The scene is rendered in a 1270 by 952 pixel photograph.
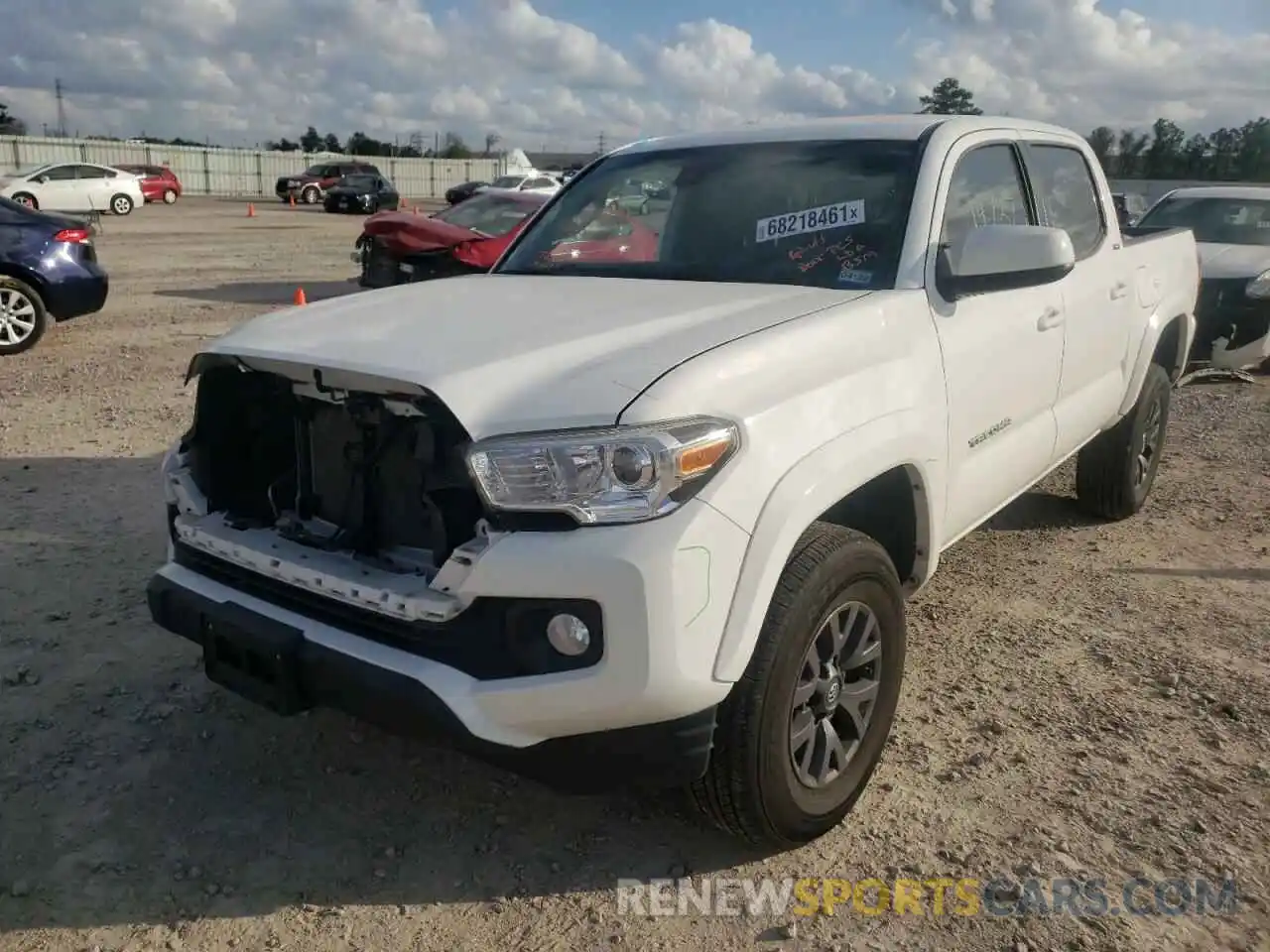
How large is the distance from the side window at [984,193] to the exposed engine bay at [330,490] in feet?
5.98

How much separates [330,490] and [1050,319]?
103 inches

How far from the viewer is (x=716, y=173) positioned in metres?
3.85

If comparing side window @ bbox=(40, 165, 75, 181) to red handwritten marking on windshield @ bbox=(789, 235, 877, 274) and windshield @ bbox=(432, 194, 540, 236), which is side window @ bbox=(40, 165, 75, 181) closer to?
windshield @ bbox=(432, 194, 540, 236)

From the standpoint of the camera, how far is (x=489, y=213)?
1179cm

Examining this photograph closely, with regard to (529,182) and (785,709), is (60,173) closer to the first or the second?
(529,182)

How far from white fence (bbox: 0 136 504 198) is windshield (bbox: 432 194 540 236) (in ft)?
128

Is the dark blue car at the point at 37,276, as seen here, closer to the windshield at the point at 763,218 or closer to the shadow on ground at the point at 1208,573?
the windshield at the point at 763,218

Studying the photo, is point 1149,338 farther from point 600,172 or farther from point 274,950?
point 274,950

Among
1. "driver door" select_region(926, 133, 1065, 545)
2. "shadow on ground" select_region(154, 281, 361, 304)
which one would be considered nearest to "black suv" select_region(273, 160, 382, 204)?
"shadow on ground" select_region(154, 281, 361, 304)

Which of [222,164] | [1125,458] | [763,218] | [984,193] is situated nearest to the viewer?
[763,218]

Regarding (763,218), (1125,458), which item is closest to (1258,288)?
(1125,458)

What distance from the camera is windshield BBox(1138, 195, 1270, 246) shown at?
9984mm

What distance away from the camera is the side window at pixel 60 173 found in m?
28.8

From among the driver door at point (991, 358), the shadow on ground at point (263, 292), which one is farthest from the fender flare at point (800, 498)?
the shadow on ground at point (263, 292)
